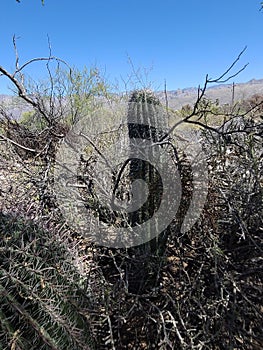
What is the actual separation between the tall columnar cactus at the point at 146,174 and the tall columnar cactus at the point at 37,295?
0.46m

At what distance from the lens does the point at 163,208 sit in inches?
77.1

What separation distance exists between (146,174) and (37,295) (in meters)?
0.90

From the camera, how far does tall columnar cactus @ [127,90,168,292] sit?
1.97 meters

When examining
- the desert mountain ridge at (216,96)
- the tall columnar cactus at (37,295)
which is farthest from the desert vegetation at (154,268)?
the desert mountain ridge at (216,96)

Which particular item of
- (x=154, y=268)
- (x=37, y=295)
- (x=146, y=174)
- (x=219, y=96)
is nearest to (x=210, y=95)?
(x=219, y=96)

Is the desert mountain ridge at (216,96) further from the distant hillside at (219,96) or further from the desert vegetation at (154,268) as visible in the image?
the desert vegetation at (154,268)

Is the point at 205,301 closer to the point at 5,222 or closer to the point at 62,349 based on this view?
the point at 62,349

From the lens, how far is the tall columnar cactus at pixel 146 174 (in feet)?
6.45

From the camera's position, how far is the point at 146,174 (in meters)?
1.98

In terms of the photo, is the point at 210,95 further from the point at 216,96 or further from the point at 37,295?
the point at 37,295

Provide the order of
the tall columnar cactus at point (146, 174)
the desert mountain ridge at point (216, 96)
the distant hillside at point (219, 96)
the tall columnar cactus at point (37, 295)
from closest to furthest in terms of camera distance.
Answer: the tall columnar cactus at point (37, 295) → the tall columnar cactus at point (146, 174) → the desert mountain ridge at point (216, 96) → the distant hillside at point (219, 96)

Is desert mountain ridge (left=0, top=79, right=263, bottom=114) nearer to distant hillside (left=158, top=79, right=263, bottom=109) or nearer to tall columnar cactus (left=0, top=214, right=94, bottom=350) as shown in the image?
distant hillside (left=158, top=79, right=263, bottom=109)

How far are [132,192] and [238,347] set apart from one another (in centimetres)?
102

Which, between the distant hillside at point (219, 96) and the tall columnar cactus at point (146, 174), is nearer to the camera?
the tall columnar cactus at point (146, 174)
